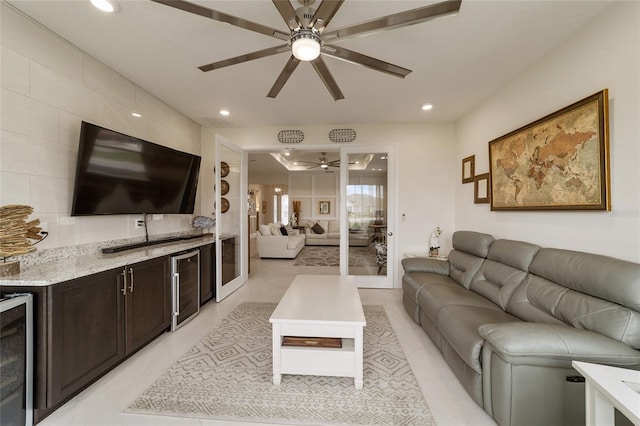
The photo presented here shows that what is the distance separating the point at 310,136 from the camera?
4.38 metres

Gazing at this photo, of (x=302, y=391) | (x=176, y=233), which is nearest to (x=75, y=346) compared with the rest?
(x=302, y=391)

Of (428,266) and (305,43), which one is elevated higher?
(305,43)

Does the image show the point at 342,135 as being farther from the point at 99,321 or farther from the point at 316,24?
the point at 99,321

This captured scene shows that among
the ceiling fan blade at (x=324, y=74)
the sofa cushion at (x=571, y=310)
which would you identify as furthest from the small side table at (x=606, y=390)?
the ceiling fan blade at (x=324, y=74)

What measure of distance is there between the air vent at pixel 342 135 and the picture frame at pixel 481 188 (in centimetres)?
198

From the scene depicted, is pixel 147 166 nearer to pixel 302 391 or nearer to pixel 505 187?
pixel 302 391

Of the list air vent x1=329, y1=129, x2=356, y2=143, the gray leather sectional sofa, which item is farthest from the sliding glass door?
the gray leather sectional sofa

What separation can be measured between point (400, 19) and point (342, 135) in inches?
116

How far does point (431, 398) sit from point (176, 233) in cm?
362

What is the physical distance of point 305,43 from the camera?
1.52 m

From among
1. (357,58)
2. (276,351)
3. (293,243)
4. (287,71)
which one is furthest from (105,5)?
(293,243)

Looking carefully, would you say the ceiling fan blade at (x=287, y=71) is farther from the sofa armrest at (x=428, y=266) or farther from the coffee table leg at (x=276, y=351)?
the sofa armrest at (x=428, y=266)

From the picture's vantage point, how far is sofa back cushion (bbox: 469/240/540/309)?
2252mm

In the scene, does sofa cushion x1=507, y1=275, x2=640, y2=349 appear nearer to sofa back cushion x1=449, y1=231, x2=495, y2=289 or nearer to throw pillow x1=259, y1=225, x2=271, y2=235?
sofa back cushion x1=449, y1=231, x2=495, y2=289
